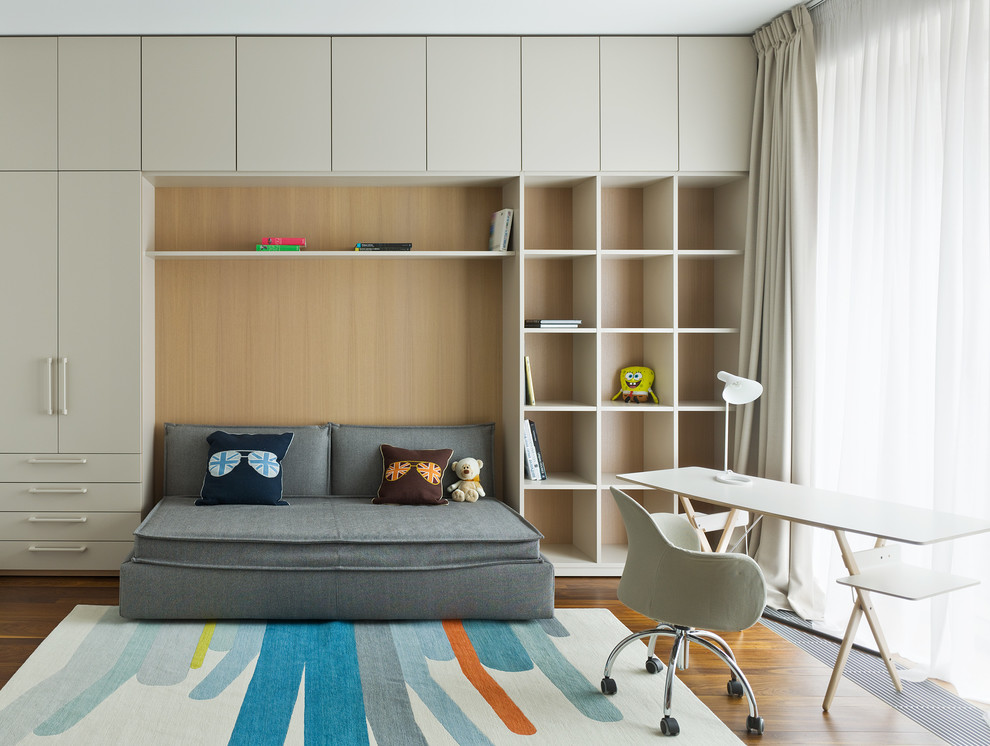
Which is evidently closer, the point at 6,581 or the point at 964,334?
the point at 964,334

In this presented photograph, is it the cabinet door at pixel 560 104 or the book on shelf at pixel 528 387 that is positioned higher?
the cabinet door at pixel 560 104

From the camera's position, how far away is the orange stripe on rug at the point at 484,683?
2324mm

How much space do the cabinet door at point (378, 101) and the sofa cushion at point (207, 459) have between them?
1.44 meters

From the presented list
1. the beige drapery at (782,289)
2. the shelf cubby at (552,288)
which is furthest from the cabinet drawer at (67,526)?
the beige drapery at (782,289)

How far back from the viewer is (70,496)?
3770 millimetres

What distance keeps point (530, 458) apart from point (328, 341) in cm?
130

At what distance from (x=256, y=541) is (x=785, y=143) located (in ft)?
9.97

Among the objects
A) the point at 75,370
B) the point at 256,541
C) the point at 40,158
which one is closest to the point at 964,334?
the point at 256,541

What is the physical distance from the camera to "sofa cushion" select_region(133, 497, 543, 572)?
312 cm

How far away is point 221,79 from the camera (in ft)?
12.3

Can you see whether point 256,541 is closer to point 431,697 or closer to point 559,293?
point 431,697

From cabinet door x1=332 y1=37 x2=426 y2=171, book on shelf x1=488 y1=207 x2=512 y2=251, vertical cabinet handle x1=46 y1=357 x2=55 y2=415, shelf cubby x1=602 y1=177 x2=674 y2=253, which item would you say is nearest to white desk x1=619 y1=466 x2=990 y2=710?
book on shelf x1=488 y1=207 x2=512 y2=251

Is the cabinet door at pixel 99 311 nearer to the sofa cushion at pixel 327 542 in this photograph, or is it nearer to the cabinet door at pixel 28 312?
the cabinet door at pixel 28 312

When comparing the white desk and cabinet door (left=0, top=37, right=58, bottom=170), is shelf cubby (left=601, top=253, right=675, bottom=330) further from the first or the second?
cabinet door (left=0, top=37, right=58, bottom=170)
